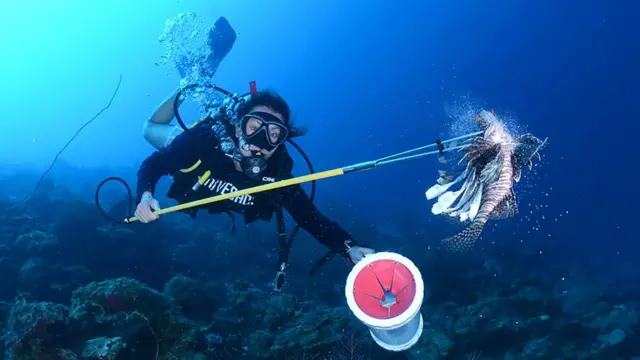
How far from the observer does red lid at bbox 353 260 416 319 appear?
3172 millimetres

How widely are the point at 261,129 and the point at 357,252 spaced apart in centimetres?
180

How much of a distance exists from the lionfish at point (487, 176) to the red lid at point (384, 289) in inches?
31.6

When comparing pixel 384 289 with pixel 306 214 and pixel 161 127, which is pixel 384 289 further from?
pixel 161 127

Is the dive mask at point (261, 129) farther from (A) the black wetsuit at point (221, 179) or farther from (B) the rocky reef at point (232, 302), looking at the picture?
(B) the rocky reef at point (232, 302)

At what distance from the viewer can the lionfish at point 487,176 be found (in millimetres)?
2387

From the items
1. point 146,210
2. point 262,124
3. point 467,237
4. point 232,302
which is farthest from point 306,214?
point 232,302

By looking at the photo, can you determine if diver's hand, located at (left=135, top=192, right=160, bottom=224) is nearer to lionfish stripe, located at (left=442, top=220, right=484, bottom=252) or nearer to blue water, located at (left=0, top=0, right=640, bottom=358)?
blue water, located at (left=0, top=0, right=640, bottom=358)

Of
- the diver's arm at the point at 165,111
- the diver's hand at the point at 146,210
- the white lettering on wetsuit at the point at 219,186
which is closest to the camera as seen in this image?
the diver's hand at the point at 146,210

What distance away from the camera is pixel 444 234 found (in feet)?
54.3

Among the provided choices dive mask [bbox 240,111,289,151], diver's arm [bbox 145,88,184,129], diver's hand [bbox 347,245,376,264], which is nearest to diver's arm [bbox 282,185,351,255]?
diver's hand [bbox 347,245,376,264]

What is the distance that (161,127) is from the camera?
247 inches

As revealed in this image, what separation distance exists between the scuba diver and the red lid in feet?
2.78

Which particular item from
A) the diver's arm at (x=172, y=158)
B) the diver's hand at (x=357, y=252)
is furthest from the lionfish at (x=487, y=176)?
the diver's arm at (x=172, y=158)

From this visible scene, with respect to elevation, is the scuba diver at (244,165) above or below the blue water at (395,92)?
below
